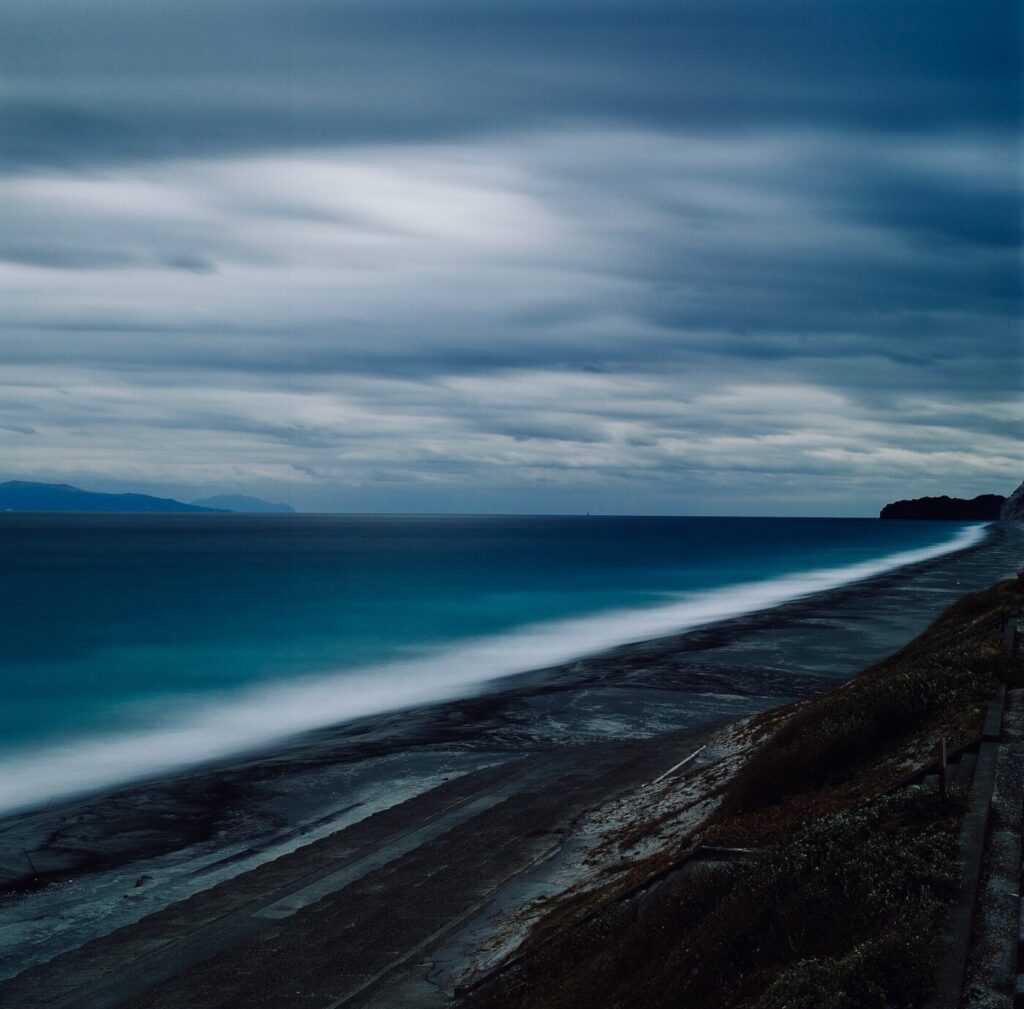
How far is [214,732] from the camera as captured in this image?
30.7 m

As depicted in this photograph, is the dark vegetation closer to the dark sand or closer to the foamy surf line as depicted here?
the dark sand

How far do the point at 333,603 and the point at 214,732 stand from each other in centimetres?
3910

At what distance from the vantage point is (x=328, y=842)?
56.0 ft

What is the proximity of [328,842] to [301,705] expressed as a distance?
18376mm

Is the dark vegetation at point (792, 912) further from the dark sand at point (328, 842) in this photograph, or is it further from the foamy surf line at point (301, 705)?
the foamy surf line at point (301, 705)

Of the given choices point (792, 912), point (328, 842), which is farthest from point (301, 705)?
point (792, 912)

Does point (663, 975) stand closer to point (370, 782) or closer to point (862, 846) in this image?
point (862, 846)

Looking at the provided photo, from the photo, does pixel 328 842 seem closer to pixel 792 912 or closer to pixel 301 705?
pixel 792 912

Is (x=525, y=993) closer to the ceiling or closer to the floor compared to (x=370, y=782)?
closer to the ceiling

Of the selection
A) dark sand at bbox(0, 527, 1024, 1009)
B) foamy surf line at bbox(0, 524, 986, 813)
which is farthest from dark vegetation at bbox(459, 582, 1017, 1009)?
foamy surf line at bbox(0, 524, 986, 813)

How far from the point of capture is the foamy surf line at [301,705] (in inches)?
1006

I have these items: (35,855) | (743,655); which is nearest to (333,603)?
(743,655)

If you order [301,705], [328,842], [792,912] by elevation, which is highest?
[792,912]

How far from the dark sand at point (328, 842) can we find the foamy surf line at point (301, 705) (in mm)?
2363
